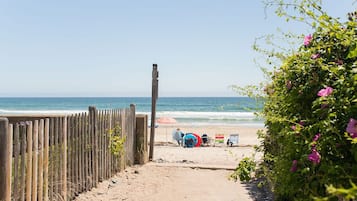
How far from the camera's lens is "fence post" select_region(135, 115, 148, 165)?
27.3 ft

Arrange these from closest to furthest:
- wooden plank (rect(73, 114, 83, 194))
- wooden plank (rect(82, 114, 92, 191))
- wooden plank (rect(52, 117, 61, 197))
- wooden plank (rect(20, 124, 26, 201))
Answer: wooden plank (rect(20, 124, 26, 201)) < wooden plank (rect(52, 117, 61, 197)) < wooden plank (rect(73, 114, 83, 194)) < wooden plank (rect(82, 114, 92, 191))

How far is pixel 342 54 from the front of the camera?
6.30 feet

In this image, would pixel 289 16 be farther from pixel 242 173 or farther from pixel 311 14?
pixel 242 173

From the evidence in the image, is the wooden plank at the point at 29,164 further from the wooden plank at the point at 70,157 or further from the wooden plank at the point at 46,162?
the wooden plank at the point at 70,157

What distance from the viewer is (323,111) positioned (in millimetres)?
1636

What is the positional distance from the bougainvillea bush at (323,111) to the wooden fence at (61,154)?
286 centimetres

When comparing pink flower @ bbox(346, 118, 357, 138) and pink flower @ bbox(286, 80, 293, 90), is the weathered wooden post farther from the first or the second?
pink flower @ bbox(346, 118, 357, 138)

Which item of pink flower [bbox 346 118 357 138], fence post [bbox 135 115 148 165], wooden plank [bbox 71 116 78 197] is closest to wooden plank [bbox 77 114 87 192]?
wooden plank [bbox 71 116 78 197]

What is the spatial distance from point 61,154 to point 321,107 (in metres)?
4.22

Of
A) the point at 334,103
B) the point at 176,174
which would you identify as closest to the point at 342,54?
the point at 334,103

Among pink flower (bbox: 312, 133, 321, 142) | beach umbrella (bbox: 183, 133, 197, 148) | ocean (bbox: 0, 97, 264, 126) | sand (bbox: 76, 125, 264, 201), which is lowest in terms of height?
ocean (bbox: 0, 97, 264, 126)

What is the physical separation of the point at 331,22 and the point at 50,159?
13.6ft

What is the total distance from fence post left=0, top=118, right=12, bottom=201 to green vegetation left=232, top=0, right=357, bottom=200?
2785 millimetres

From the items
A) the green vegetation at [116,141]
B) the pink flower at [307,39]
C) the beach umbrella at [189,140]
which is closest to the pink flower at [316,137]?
the pink flower at [307,39]
